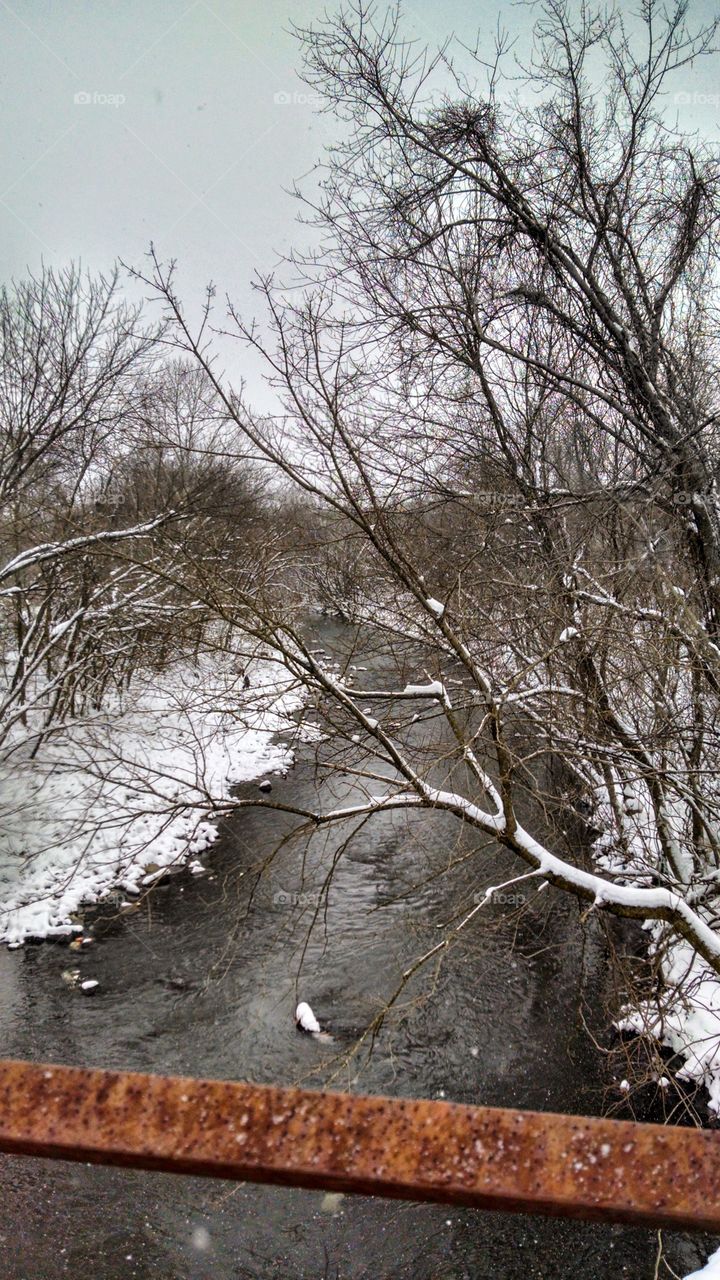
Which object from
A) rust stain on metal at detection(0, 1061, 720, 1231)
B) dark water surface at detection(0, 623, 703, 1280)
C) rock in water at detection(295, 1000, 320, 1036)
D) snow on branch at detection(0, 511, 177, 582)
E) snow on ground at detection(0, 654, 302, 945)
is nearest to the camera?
rust stain on metal at detection(0, 1061, 720, 1231)

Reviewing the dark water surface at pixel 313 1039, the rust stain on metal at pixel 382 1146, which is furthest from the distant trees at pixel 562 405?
the rust stain on metal at pixel 382 1146

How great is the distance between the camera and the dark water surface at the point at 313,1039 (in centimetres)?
513

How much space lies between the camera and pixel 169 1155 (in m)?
0.68

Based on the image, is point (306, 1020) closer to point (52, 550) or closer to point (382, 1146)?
point (52, 550)

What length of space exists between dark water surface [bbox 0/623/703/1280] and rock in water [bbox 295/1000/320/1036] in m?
0.09

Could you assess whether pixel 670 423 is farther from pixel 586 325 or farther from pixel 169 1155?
pixel 169 1155

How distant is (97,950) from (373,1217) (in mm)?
4487

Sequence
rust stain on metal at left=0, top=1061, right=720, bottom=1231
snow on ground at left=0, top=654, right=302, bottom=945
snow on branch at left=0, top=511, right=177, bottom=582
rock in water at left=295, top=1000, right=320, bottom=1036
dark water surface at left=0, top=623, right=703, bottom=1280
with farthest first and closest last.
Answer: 1. snow on branch at left=0, top=511, right=177, bottom=582
2. snow on ground at left=0, top=654, right=302, bottom=945
3. rock in water at left=295, top=1000, right=320, bottom=1036
4. dark water surface at left=0, top=623, right=703, bottom=1280
5. rust stain on metal at left=0, top=1061, right=720, bottom=1231

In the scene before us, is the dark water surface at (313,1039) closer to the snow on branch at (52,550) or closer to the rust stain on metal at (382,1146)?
the rust stain on metal at (382,1146)

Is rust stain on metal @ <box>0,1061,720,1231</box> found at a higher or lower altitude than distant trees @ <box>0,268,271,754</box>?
lower

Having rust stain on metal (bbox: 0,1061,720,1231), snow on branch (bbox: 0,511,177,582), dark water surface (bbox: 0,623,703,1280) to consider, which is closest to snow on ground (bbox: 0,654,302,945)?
dark water surface (bbox: 0,623,703,1280)

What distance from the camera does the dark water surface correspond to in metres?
5.13

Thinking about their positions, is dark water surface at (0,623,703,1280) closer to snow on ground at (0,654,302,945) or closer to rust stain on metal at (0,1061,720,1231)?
snow on ground at (0,654,302,945)

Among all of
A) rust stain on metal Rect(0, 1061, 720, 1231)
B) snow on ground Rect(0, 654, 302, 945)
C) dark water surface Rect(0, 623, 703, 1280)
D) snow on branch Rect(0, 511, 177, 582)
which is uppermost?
snow on branch Rect(0, 511, 177, 582)
